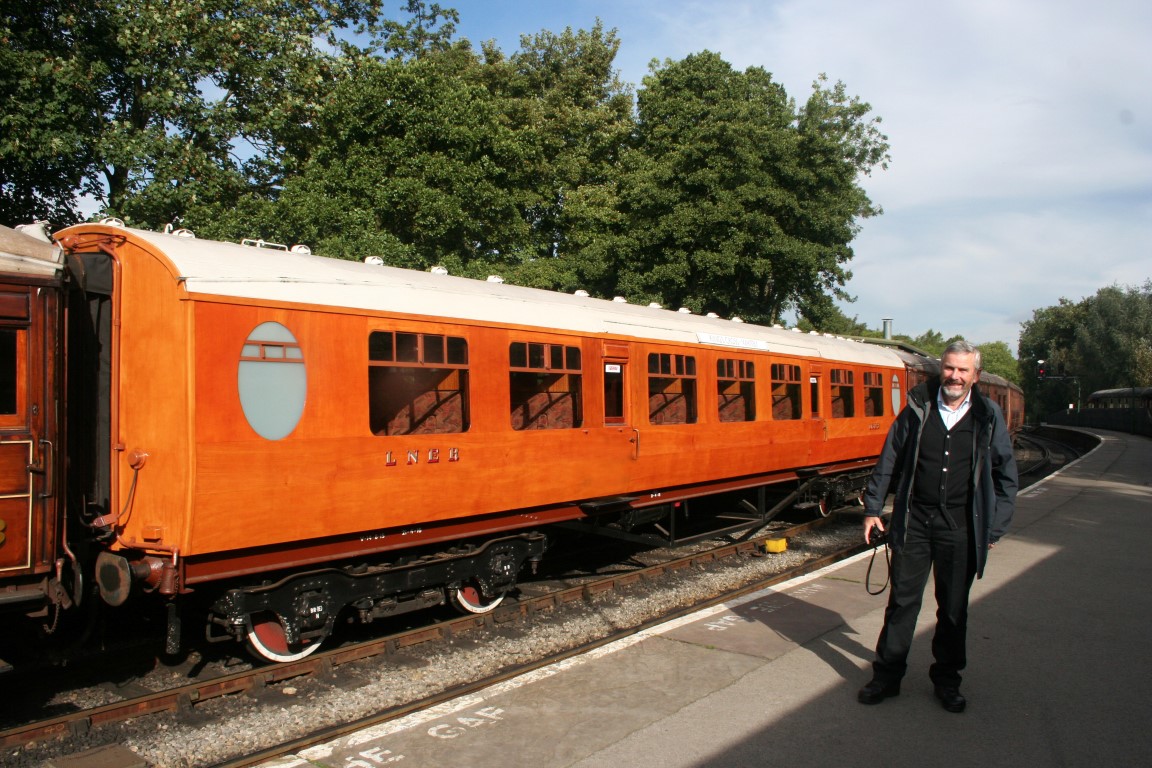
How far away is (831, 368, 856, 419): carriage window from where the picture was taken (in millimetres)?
13664

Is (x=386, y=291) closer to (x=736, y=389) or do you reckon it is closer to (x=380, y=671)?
(x=380, y=671)

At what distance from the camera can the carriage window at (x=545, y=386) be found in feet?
25.2

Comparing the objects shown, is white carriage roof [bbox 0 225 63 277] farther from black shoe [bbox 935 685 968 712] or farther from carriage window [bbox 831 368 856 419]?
carriage window [bbox 831 368 856 419]

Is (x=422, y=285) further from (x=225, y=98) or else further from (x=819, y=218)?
(x=819, y=218)

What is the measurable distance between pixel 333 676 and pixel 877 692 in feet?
11.9

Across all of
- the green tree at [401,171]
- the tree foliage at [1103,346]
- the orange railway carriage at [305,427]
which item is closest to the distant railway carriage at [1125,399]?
the tree foliage at [1103,346]

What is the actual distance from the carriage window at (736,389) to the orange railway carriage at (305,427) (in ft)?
6.61

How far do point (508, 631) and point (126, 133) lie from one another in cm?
1424

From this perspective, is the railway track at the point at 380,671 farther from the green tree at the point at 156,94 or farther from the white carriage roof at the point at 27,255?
the green tree at the point at 156,94

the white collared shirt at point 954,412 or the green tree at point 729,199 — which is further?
the green tree at point 729,199

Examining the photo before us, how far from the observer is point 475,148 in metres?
18.2

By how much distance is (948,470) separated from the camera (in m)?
4.86

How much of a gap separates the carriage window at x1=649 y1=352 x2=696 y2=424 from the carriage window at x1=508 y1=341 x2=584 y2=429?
1316mm

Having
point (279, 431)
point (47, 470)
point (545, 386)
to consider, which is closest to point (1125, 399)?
point (545, 386)
